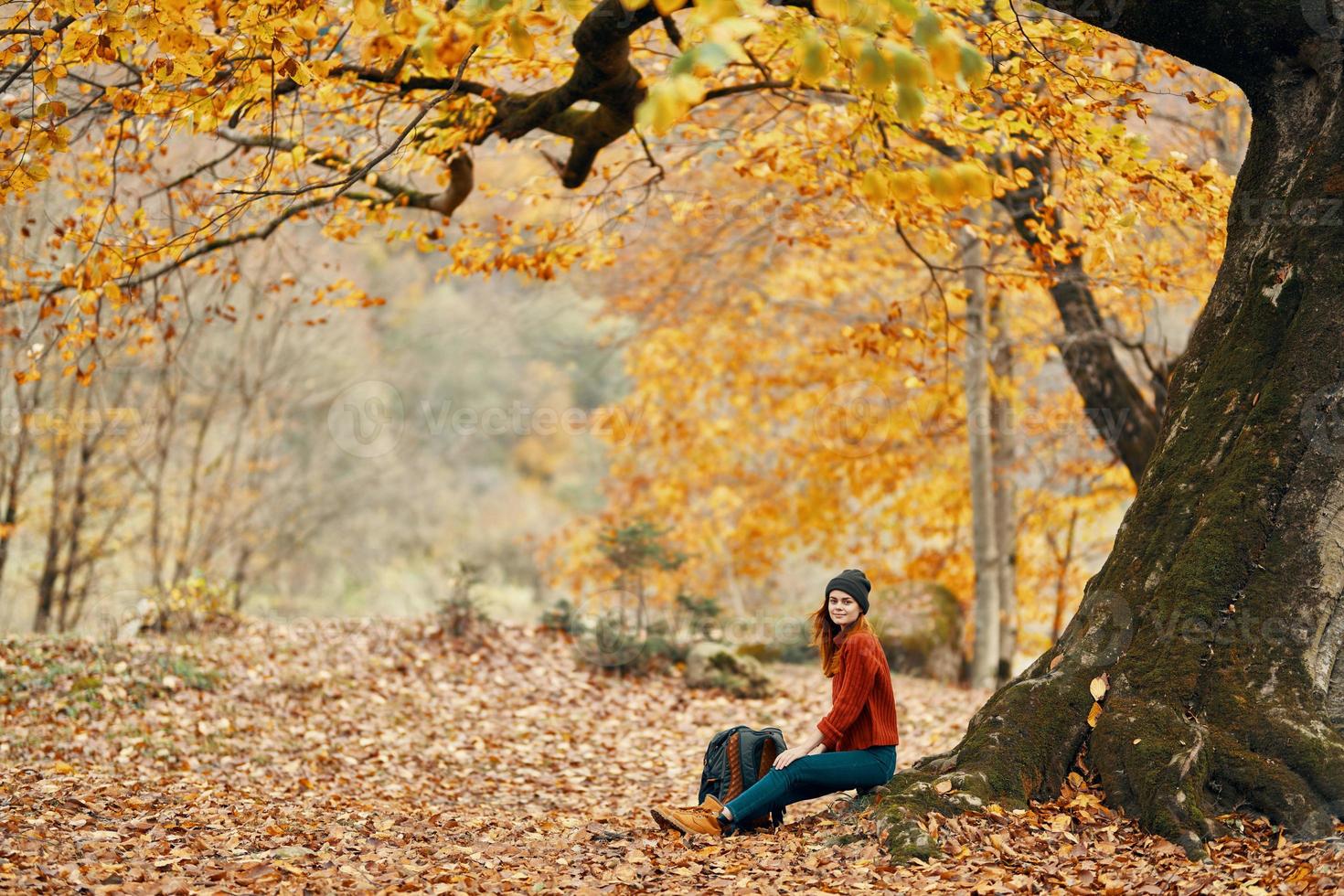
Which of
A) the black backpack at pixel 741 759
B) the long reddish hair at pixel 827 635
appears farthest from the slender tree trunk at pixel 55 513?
the long reddish hair at pixel 827 635

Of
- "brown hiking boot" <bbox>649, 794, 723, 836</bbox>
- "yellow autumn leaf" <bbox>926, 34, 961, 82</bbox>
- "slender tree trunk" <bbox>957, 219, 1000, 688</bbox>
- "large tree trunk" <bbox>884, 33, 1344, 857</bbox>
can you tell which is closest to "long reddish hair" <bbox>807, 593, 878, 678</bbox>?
"large tree trunk" <bbox>884, 33, 1344, 857</bbox>

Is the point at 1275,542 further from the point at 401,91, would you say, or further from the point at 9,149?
the point at 9,149

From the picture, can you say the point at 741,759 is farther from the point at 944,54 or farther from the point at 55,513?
the point at 55,513

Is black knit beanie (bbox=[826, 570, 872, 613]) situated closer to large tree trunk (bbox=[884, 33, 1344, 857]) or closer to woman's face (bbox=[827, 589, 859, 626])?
woman's face (bbox=[827, 589, 859, 626])

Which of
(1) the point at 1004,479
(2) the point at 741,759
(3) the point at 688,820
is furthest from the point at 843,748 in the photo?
(1) the point at 1004,479

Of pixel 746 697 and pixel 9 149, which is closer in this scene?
pixel 9 149

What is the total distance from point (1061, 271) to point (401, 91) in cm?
538

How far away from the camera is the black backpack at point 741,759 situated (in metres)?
5.14

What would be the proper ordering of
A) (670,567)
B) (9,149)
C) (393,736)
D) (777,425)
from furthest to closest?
(777,425) < (670,567) < (393,736) < (9,149)

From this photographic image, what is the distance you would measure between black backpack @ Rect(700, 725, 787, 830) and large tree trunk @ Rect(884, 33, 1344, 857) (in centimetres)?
70

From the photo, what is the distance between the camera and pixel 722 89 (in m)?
6.41

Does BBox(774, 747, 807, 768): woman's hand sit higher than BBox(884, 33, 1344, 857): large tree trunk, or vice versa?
→ BBox(884, 33, 1344, 857): large tree trunk

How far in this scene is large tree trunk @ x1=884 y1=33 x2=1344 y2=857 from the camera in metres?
4.29

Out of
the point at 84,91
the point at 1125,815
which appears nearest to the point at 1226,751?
the point at 1125,815
